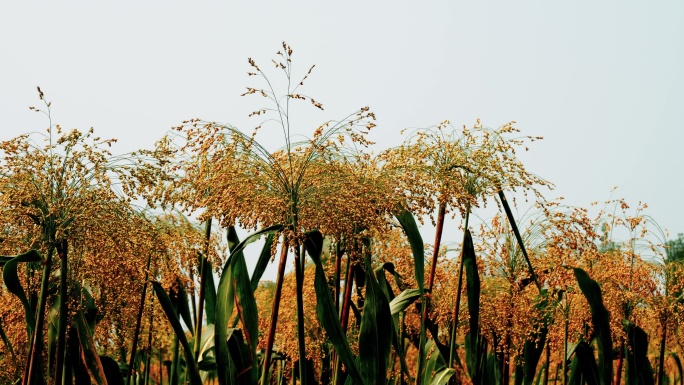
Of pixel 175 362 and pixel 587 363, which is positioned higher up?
pixel 175 362

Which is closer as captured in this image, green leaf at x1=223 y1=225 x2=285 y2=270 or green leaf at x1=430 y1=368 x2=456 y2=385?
green leaf at x1=223 y1=225 x2=285 y2=270

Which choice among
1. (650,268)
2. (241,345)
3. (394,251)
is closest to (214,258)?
(241,345)

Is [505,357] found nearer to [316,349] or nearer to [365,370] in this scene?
[316,349]

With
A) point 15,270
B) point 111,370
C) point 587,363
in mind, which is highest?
point 15,270

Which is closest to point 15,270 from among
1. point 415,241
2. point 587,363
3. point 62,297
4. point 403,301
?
point 62,297


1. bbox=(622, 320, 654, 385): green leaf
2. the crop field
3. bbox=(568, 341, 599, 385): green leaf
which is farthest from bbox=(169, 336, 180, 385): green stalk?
bbox=(622, 320, 654, 385): green leaf

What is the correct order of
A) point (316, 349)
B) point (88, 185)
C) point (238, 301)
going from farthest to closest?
point (316, 349) < point (238, 301) < point (88, 185)

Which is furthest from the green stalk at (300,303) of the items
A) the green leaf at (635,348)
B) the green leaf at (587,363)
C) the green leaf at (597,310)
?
the green leaf at (635,348)

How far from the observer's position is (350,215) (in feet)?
16.2

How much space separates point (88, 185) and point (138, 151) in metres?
0.36

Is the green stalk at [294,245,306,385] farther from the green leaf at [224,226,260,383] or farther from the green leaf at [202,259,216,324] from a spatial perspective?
the green leaf at [202,259,216,324]

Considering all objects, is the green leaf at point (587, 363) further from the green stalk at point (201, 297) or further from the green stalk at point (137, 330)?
the green stalk at point (137, 330)

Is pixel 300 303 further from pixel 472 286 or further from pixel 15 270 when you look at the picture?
pixel 472 286

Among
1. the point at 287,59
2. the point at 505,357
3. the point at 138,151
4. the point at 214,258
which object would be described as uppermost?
the point at 287,59
